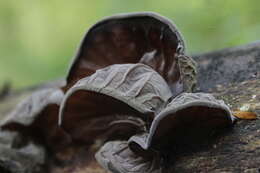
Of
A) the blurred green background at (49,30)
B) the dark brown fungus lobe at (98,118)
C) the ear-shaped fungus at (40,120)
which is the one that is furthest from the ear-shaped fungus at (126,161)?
the blurred green background at (49,30)

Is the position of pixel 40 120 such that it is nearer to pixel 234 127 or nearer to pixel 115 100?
pixel 115 100

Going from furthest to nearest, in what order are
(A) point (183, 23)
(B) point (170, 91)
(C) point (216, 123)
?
1. (A) point (183, 23)
2. (B) point (170, 91)
3. (C) point (216, 123)

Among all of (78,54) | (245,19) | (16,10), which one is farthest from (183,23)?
(16,10)

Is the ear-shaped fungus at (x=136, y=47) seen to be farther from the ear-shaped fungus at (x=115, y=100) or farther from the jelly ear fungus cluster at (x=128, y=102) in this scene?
the ear-shaped fungus at (x=115, y=100)

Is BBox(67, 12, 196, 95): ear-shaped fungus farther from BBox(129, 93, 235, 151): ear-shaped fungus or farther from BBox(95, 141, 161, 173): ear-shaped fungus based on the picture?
BBox(95, 141, 161, 173): ear-shaped fungus

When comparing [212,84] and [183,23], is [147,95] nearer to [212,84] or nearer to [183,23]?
[212,84]

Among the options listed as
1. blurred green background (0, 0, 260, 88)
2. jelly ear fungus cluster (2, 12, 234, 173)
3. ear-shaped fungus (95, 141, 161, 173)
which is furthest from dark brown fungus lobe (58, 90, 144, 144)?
blurred green background (0, 0, 260, 88)
